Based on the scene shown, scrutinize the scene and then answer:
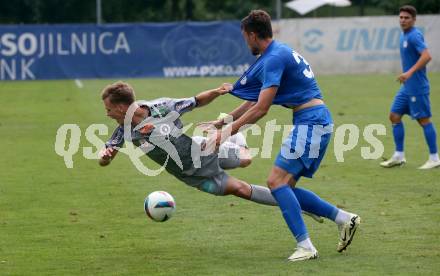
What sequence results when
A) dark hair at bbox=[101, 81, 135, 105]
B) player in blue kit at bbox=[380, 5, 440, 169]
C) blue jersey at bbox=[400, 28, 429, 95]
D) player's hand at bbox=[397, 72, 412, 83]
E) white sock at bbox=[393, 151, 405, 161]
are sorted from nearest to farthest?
dark hair at bbox=[101, 81, 135, 105]
player's hand at bbox=[397, 72, 412, 83]
player in blue kit at bbox=[380, 5, 440, 169]
blue jersey at bbox=[400, 28, 429, 95]
white sock at bbox=[393, 151, 405, 161]

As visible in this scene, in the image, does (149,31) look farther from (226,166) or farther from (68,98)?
(226,166)

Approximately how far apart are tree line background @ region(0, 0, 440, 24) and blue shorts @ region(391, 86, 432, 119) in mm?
28828

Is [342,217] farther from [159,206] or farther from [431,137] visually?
[431,137]

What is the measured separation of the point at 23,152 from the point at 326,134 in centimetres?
875

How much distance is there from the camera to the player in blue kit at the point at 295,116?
7.77 meters

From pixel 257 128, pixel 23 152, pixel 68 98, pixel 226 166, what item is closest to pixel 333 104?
pixel 257 128

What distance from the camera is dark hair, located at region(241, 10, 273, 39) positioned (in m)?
7.80

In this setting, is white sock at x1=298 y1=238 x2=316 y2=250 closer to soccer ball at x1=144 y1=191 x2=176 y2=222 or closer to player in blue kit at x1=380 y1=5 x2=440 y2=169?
soccer ball at x1=144 y1=191 x2=176 y2=222

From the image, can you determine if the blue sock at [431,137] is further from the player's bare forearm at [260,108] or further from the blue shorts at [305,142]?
the player's bare forearm at [260,108]

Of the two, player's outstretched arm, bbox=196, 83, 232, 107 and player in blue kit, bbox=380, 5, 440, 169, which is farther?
player in blue kit, bbox=380, 5, 440, 169

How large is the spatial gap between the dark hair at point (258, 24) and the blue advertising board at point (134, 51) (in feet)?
87.2

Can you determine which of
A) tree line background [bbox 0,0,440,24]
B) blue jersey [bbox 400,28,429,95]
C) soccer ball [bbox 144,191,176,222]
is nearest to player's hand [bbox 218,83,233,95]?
soccer ball [bbox 144,191,176,222]

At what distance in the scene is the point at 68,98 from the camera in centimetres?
2617

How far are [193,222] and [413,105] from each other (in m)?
5.02
